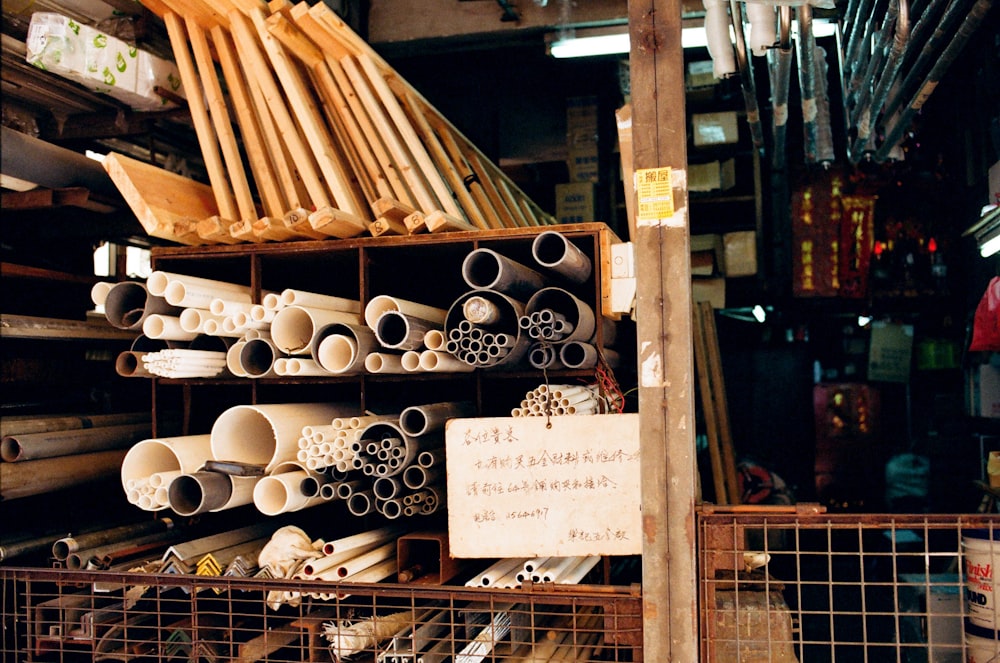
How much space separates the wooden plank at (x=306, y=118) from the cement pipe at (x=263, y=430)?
0.81m

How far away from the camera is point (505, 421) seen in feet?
8.11

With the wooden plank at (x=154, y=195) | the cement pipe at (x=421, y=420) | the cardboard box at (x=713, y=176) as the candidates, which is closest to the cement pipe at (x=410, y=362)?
the cement pipe at (x=421, y=420)

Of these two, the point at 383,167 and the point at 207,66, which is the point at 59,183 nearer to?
the point at 207,66

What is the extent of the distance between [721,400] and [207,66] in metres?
3.52

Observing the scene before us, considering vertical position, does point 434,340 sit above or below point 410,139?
below

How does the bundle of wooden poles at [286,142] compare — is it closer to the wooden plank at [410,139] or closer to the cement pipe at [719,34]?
the wooden plank at [410,139]

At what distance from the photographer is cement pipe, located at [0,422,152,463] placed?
323 centimetres

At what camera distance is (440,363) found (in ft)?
9.23

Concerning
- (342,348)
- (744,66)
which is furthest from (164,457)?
(744,66)

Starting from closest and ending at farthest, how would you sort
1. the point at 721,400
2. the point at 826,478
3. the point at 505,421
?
the point at 505,421
the point at 721,400
the point at 826,478

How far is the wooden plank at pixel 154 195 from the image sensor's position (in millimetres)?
3125

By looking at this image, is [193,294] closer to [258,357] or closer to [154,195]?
[258,357]

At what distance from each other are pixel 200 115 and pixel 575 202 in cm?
286

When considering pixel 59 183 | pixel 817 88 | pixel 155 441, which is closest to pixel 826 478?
pixel 817 88
